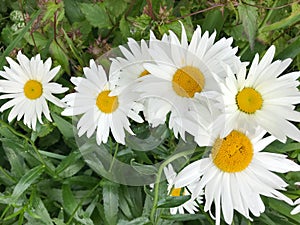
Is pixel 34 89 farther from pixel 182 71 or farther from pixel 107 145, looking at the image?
pixel 182 71

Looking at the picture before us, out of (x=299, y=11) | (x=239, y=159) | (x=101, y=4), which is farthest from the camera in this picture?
(x=101, y=4)

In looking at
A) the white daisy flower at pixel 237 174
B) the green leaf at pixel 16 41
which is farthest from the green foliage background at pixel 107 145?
the white daisy flower at pixel 237 174

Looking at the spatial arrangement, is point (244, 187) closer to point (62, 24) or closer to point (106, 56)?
point (106, 56)

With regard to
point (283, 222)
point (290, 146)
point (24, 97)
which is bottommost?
point (283, 222)

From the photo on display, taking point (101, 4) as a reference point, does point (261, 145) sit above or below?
below

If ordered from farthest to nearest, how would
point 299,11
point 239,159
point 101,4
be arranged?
point 101,4, point 299,11, point 239,159

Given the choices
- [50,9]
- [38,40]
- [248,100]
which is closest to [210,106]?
[248,100]

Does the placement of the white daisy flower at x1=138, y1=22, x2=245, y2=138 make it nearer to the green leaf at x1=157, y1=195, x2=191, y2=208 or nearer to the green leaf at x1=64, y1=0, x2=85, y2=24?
the green leaf at x1=157, y1=195, x2=191, y2=208

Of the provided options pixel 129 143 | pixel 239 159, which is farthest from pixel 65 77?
pixel 239 159
